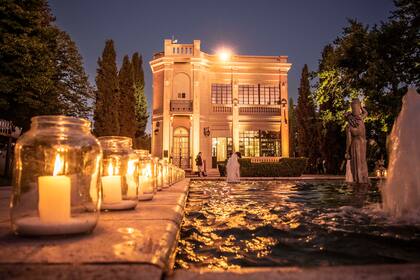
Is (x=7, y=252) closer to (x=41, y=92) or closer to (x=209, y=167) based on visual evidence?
(x=41, y=92)

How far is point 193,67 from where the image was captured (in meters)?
25.4

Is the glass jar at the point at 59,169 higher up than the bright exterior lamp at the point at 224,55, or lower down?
lower down

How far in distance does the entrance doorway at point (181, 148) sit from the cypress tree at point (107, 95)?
203 inches

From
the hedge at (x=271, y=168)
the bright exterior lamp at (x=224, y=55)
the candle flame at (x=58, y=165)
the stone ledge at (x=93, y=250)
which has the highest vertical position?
the bright exterior lamp at (x=224, y=55)

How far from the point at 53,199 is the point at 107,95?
1049 inches

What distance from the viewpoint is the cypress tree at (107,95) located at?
25.9 metres

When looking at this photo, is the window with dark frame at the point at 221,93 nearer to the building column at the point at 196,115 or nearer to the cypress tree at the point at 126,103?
the building column at the point at 196,115

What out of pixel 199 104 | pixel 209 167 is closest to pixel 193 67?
pixel 199 104

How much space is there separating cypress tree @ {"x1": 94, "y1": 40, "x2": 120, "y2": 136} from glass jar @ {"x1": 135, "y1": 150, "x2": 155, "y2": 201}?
911 inches

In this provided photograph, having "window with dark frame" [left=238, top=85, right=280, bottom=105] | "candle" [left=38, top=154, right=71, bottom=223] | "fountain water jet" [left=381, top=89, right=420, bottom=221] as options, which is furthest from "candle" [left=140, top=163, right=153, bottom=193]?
"window with dark frame" [left=238, top=85, right=280, bottom=105]

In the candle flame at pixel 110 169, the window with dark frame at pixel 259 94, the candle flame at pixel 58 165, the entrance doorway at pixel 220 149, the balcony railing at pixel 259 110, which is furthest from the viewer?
the window with dark frame at pixel 259 94

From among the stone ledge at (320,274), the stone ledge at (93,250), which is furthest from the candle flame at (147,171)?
the stone ledge at (320,274)

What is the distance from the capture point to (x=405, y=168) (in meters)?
4.07

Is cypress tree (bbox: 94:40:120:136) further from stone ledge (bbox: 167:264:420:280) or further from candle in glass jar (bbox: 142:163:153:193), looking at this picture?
stone ledge (bbox: 167:264:420:280)
